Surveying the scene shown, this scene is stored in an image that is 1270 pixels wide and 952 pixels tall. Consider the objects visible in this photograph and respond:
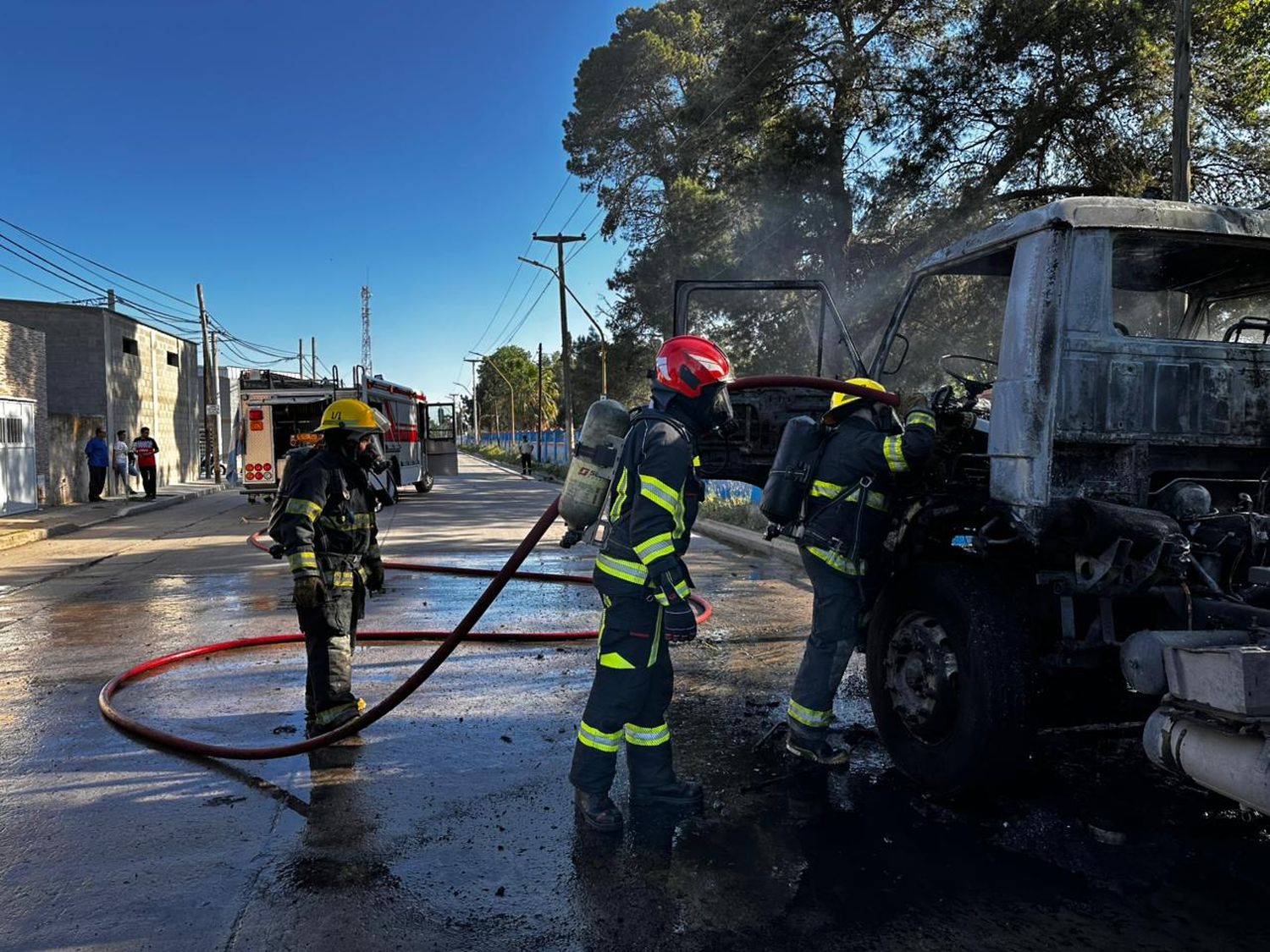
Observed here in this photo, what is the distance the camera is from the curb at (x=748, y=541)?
11.1 meters

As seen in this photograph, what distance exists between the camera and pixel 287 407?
61.8 feet

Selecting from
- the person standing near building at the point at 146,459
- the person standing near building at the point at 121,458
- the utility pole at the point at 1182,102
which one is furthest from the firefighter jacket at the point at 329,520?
the person standing near building at the point at 121,458

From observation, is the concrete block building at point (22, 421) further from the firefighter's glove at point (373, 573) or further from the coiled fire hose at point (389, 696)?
the firefighter's glove at point (373, 573)

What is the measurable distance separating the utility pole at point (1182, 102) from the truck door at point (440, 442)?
61.1 feet

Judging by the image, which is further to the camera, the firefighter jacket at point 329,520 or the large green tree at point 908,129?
the large green tree at point 908,129

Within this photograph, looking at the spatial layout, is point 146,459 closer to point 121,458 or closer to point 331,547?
point 121,458

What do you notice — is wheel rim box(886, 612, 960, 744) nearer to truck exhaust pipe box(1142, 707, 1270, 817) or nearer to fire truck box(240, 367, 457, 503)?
truck exhaust pipe box(1142, 707, 1270, 817)

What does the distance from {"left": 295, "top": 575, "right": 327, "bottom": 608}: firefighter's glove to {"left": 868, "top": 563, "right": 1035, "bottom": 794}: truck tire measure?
2.74m

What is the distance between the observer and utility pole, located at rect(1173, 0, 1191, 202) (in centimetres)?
892

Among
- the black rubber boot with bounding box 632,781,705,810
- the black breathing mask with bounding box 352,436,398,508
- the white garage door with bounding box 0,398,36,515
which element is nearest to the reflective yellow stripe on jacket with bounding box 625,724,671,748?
the black rubber boot with bounding box 632,781,705,810

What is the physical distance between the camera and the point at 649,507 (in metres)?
3.34

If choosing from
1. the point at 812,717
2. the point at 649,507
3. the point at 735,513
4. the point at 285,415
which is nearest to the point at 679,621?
the point at 649,507

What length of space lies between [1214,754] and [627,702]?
6.39 ft

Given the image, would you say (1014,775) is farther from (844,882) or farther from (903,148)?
(903,148)
